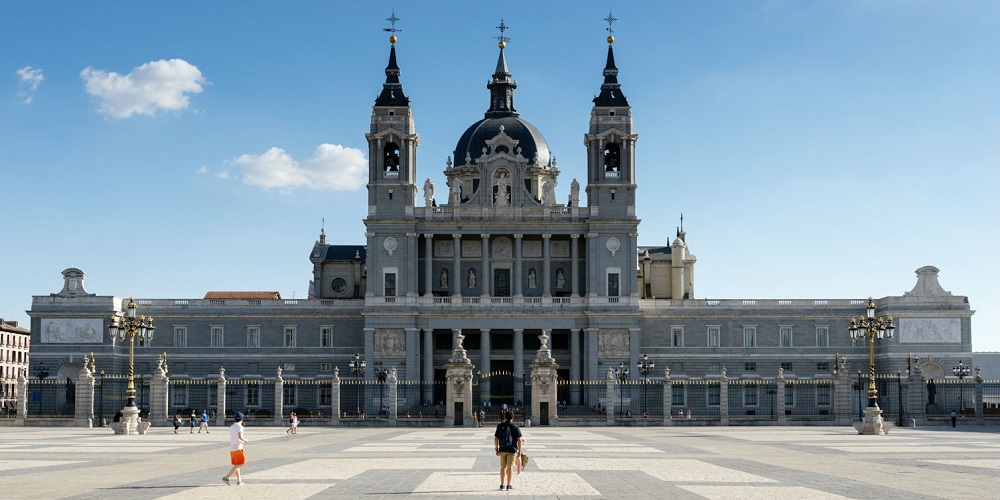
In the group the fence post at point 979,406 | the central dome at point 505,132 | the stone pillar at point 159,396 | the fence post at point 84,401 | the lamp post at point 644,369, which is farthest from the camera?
the central dome at point 505,132

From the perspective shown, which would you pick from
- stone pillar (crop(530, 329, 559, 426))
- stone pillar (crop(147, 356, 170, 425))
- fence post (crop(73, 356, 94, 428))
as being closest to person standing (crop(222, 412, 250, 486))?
stone pillar (crop(147, 356, 170, 425))

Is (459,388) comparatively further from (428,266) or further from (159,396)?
(428,266)

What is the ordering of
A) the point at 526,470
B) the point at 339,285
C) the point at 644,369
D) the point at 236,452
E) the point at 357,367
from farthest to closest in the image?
the point at 339,285
the point at 357,367
the point at 644,369
the point at 526,470
the point at 236,452

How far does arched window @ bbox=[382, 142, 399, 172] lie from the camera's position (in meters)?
98.9

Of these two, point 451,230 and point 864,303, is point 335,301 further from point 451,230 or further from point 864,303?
point 864,303

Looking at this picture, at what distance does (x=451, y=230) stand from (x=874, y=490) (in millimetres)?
73570

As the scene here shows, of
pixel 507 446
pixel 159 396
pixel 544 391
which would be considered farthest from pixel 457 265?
pixel 507 446

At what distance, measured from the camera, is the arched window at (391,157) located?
325ft

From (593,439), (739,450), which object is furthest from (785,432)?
(739,450)

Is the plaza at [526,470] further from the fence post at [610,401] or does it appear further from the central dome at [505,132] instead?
the central dome at [505,132]

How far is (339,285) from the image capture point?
110625 mm

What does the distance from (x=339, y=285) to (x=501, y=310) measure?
66.4ft

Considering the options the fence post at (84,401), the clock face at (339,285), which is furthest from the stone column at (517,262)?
the fence post at (84,401)

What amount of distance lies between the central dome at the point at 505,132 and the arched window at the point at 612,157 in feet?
45.4
